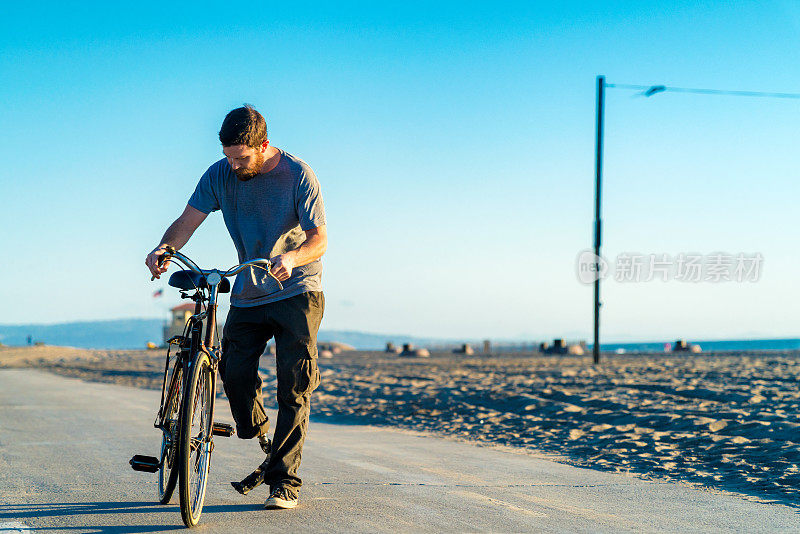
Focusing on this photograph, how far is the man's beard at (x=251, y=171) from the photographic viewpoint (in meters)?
4.08

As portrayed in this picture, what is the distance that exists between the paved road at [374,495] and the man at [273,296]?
43 cm

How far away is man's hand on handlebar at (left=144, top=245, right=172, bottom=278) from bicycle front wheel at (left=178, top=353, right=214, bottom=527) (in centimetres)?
49

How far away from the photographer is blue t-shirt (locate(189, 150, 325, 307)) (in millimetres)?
4074

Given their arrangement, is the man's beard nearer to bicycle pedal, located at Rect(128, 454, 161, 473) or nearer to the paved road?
bicycle pedal, located at Rect(128, 454, 161, 473)

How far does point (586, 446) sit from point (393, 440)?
6.21 feet

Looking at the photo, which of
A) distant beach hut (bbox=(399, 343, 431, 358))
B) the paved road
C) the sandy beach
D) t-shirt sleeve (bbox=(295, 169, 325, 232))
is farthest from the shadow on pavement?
distant beach hut (bbox=(399, 343, 431, 358))

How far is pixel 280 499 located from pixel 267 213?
1.53 m

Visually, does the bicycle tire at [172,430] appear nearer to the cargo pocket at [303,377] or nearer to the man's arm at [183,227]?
the cargo pocket at [303,377]

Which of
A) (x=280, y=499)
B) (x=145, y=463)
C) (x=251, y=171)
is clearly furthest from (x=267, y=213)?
(x=280, y=499)

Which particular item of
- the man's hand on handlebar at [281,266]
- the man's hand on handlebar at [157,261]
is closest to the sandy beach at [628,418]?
the man's hand on handlebar at [281,266]

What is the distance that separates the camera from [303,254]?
3.86 meters

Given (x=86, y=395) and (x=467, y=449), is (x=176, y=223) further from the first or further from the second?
(x=86, y=395)

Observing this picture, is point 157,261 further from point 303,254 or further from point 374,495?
point 374,495

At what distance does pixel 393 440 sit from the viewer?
7.71 m
